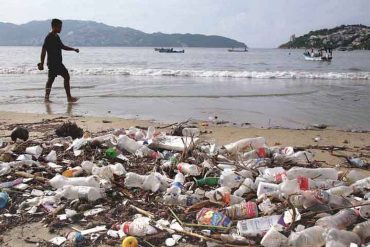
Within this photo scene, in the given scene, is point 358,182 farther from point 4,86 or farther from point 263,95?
point 4,86

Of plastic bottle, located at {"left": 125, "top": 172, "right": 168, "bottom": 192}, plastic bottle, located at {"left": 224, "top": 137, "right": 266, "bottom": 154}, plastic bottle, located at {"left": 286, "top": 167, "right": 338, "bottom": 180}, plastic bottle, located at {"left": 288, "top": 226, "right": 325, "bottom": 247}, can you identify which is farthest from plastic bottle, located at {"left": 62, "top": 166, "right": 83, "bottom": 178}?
plastic bottle, located at {"left": 288, "top": 226, "right": 325, "bottom": 247}

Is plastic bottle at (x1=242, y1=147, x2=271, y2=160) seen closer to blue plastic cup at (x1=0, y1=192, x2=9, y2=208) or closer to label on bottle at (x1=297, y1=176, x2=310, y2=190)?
label on bottle at (x1=297, y1=176, x2=310, y2=190)

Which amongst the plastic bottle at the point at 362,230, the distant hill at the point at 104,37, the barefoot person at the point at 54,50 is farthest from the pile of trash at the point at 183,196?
the distant hill at the point at 104,37

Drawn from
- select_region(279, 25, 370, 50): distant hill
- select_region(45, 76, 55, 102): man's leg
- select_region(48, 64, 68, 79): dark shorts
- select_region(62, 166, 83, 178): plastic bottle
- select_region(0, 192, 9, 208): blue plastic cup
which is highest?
select_region(279, 25, 370, 50): distant hill

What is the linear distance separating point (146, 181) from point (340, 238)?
5.28ft

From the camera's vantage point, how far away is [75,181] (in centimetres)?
347

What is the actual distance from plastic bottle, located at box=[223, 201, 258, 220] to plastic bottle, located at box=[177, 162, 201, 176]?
0.85 meters

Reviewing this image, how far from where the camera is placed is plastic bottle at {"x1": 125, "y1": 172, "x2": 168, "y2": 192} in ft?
11.1

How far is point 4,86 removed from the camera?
12.7 meters

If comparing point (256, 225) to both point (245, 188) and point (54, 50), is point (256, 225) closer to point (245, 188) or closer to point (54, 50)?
point (245, 188)

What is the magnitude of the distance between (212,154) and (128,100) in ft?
18.3

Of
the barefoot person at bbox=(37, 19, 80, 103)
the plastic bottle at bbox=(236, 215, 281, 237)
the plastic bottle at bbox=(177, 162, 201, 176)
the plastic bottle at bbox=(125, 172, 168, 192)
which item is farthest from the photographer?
the barefoot person at bbox=(37, 19, 80, 103)

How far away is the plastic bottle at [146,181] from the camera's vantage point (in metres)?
3.40

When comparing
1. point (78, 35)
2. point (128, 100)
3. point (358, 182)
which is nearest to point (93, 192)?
point (358, 182)
